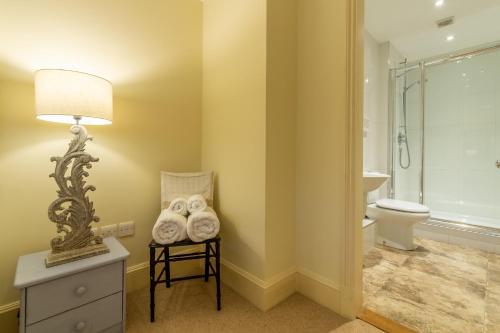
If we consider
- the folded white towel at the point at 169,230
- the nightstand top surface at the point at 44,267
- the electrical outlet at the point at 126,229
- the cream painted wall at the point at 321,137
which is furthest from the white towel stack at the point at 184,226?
the cream painted wall at the point at 321,137

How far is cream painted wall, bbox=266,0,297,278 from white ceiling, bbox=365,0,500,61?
1393 mm

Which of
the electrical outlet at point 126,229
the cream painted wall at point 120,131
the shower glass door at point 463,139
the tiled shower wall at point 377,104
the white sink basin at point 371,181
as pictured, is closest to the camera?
the cream painted wall at point 120,131

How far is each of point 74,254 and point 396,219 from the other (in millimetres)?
2586

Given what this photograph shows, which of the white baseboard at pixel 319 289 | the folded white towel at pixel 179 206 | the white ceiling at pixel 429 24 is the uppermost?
the white ceiling at pixel 429 24

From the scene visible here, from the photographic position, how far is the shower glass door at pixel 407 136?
318cm

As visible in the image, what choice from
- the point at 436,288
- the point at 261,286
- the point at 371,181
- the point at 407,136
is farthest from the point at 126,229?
the point at 407,136

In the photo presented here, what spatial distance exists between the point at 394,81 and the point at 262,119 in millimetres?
2605

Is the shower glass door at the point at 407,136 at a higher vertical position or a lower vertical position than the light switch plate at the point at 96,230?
higher

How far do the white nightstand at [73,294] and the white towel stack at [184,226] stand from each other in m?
0.22

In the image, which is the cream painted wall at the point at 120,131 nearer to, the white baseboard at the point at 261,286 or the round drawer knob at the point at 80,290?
the round drawer knob at the point at 80,290

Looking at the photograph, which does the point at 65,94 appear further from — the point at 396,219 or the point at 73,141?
the point at 396,219

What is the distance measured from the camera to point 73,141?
120cm

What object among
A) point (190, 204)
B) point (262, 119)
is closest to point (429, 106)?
point (262, 119)

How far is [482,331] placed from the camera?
1.24 m
